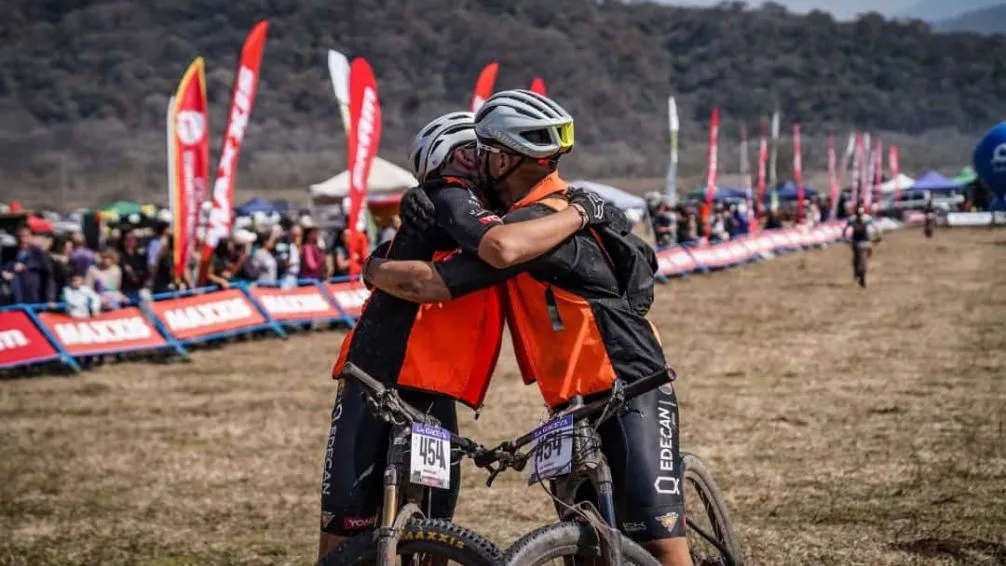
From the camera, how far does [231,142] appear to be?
1916cm

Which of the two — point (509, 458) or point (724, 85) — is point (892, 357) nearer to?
point (509, 458)

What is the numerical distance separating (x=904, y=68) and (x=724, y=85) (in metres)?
25.9

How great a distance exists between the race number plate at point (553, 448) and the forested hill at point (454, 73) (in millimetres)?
100761

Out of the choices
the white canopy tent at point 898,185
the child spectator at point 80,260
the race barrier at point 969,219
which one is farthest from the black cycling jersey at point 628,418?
the white canopy tent at point 898,185

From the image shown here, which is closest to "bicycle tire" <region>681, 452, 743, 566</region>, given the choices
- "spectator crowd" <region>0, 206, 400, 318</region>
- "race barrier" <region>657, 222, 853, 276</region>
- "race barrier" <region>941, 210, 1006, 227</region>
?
"spectator crowd" <region>0, 206, 400, 318</region>

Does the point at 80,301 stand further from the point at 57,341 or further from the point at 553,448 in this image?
the point at 553,448

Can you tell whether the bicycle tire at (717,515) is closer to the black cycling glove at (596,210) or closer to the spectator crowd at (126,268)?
the black cycling glove at (596,210)

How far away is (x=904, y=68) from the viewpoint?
172 meters

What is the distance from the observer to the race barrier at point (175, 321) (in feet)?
51.9

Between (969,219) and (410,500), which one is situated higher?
(410,500)

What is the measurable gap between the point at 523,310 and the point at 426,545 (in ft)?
2.75

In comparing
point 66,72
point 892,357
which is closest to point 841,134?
point 66,72

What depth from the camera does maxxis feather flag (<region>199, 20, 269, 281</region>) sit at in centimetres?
1867

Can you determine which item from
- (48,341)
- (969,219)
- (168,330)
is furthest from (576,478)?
(969,219)
